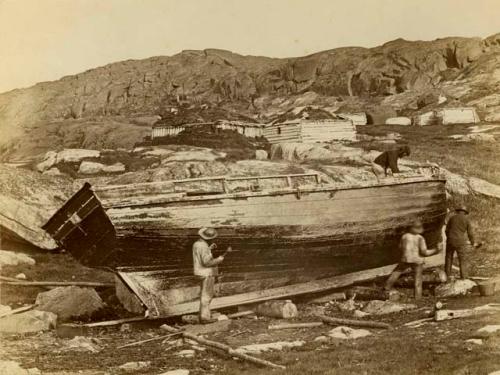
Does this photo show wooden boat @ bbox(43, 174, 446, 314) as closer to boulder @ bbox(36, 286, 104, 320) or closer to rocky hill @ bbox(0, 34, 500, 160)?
boulder @ bbox(36, 286, 104, 320)

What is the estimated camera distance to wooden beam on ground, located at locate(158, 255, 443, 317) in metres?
6.56

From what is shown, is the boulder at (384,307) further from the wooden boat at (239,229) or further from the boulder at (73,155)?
the boulder at (73,155)

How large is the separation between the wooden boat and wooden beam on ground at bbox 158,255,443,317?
2.8 inches

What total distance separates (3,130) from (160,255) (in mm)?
3300

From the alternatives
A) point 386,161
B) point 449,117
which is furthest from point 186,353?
point 449,117

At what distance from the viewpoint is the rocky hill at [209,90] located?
8.62m

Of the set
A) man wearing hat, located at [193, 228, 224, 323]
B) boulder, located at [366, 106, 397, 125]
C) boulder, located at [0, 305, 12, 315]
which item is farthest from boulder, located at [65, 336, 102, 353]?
boulder, located at [366, 106, 397, 125]

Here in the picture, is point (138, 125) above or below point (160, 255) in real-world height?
above

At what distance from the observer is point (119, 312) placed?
704 centimetres

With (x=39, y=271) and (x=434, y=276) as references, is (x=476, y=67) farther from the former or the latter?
(x=39, y=271)

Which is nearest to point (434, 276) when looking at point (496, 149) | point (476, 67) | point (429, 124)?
point (496, 149)

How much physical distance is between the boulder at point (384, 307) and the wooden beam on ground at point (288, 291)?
756 millimetres

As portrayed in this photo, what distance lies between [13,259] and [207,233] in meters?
3.04

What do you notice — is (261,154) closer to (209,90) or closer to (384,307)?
(384,307)
